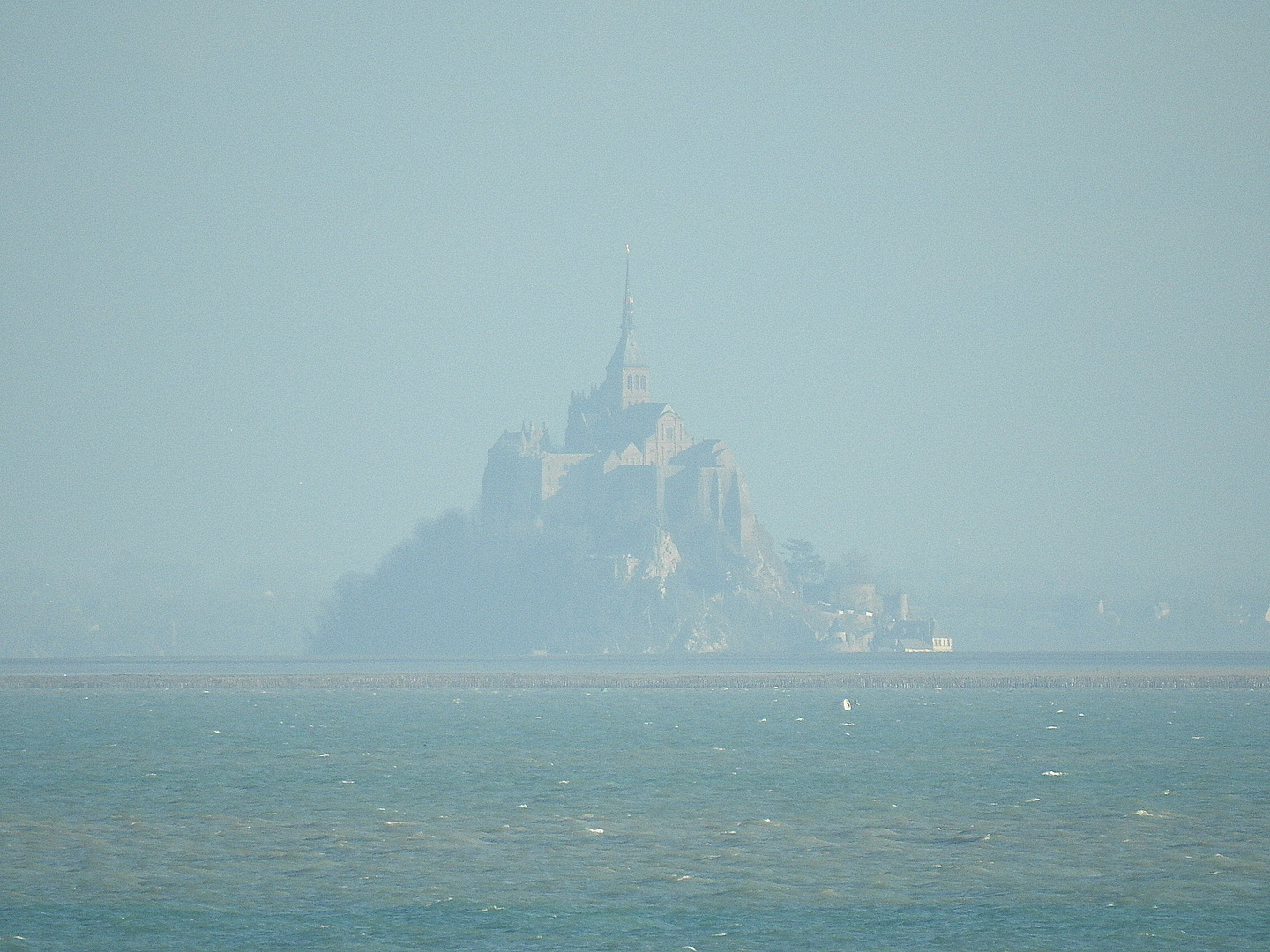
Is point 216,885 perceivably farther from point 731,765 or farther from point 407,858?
point 731,765

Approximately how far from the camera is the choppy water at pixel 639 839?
50.4 metres

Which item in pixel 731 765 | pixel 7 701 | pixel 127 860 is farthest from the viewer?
pixel 7 701

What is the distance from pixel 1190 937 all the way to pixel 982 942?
5679 mm

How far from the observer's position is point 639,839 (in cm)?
6638

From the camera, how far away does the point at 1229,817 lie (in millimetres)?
72688

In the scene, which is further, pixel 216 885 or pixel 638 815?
pixel 638 815

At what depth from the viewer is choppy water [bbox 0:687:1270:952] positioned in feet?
165

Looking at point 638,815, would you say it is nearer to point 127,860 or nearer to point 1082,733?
point 127,860

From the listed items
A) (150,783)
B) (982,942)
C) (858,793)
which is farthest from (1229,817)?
(150,783)

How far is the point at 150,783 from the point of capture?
88.2 metres

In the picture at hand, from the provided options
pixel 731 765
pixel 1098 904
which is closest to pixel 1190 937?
pixel 1098 904

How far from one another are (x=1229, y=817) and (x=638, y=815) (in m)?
23.1

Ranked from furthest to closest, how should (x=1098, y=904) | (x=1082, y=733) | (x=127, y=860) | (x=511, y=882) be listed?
(x=1082, y=733), (x=127, y=860), (x=511, y=882), (x=1098, y=904)

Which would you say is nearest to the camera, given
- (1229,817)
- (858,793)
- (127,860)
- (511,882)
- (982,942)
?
(982,942)
